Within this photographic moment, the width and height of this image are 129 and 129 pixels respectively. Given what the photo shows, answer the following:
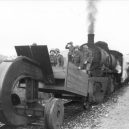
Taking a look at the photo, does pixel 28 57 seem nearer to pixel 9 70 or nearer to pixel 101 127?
pixel 9 70

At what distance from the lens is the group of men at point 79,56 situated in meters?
9.53

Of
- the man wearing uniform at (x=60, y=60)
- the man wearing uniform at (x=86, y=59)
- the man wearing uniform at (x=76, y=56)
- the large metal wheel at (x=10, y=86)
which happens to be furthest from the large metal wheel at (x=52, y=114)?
the man wearing uniform at (x=86, y=59)

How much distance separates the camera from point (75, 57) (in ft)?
33.0

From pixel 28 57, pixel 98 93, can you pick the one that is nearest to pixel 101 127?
pixel 28 57

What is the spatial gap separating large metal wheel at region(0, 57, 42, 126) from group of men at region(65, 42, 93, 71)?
7.57ft

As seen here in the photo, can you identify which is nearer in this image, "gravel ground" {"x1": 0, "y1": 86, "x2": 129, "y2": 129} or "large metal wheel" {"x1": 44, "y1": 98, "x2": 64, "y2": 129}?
"large metal wheel" {"x1": 44, "y1": 98, "x2": 64, "y2": 129}

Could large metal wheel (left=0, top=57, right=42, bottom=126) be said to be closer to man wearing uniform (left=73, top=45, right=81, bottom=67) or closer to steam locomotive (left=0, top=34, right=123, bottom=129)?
steam locomotive (left=0, top=34, right=123, bottom=129)

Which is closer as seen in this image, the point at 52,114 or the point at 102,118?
the point at 52,114

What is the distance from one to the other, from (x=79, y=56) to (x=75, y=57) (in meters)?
0.41

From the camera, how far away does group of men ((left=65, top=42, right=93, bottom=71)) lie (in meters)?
9.53

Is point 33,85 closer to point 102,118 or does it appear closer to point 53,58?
point 53,58

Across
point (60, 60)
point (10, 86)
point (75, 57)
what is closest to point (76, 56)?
point (75, 57)

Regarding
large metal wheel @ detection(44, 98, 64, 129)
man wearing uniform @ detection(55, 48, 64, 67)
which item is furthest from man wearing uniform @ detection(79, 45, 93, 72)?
large metal wheel @ detection(44, 98, 64, 129)

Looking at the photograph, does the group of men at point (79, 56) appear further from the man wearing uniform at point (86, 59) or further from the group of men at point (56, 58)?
the group of men at point (56, 58)
